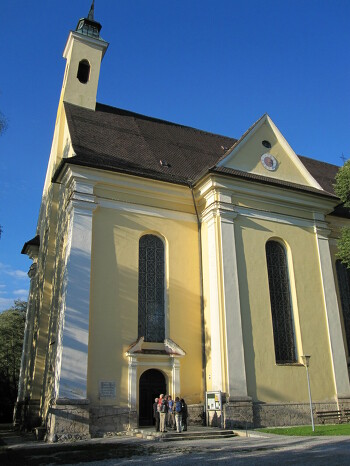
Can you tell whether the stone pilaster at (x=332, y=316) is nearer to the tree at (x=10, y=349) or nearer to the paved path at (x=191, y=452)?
the paved path at (x=191, y=452)

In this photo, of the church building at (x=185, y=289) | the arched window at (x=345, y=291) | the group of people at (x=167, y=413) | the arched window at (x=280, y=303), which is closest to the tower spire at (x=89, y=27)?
the church building at (x=185, y=289)

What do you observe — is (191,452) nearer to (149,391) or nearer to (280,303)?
(149,391)

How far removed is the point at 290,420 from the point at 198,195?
9746 mm

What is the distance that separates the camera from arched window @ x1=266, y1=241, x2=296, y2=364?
18.3 m

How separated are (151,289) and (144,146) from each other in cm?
763

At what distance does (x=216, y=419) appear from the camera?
1584 centimetres

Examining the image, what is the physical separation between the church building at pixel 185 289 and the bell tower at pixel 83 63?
2.36 metres

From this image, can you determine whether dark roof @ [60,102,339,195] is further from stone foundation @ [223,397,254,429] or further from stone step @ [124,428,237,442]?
stone step @ [124,428,237,442]

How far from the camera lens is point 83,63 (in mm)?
26188

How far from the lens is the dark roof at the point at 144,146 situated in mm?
19172

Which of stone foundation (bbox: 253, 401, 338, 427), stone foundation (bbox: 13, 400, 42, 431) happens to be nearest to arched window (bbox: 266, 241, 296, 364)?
stone foundation (bbox: 253, 401, 338, 427)

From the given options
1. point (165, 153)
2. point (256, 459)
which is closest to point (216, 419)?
point (256, 459)

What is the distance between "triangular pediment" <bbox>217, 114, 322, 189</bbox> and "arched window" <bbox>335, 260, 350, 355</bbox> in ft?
14.3

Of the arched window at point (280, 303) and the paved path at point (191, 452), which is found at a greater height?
the arched window at point (280, 303)
